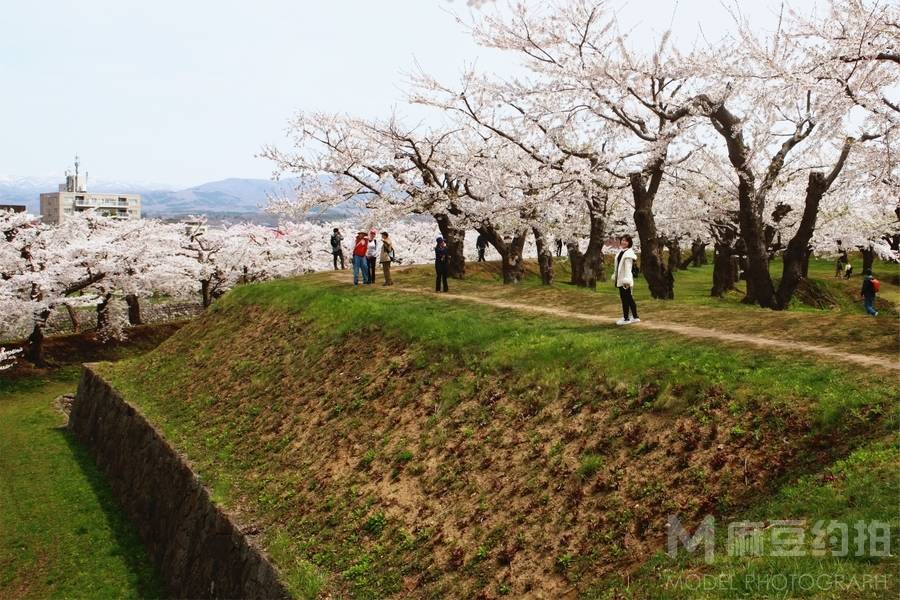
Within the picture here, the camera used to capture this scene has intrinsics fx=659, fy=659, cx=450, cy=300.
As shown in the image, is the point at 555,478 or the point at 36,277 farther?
the point at 36,277

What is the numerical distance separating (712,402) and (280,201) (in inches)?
1119

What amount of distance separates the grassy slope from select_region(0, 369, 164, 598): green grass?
10.2ft

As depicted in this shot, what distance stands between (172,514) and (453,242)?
17396 mm

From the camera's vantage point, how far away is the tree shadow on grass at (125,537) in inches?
635

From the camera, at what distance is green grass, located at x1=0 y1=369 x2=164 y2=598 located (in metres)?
16.2

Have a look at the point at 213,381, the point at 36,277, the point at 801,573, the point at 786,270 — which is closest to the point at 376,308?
the point at 213,381

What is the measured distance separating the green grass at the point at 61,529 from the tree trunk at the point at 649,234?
17184 mm

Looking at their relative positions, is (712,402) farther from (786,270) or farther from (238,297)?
(238,297)

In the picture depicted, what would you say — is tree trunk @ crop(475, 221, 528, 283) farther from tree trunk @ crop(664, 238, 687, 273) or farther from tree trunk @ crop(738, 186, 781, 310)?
tree trunk @ crop(664, 238, 687, 273)

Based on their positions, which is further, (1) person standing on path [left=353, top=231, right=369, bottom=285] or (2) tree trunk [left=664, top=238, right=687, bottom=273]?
(2) tree trunk [left=664, top=238, right=687, bottom=273]

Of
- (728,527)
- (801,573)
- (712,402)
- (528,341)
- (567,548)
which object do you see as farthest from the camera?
(528,341)

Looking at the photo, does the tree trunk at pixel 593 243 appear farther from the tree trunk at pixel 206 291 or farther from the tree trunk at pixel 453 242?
the tree trunk at pixel 206 291

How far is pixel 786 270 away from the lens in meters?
20.2

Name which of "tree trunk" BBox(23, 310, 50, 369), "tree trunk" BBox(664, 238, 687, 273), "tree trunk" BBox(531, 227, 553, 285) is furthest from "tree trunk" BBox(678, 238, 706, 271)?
"tree trunk" BBox(23, 310, 50, 369)
